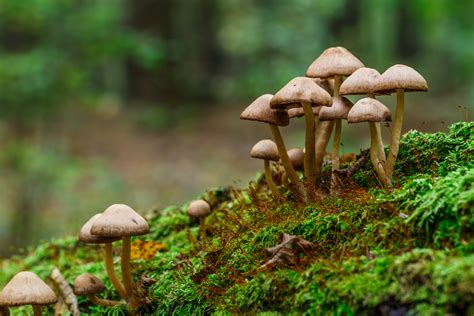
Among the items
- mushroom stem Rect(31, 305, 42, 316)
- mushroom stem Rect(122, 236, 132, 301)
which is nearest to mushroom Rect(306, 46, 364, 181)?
mushroom stem Rect(122, 236, 132, 301)

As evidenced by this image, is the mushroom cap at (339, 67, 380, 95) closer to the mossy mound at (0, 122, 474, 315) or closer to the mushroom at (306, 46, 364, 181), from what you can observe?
the mushroom at (306, 46, 364, 181)

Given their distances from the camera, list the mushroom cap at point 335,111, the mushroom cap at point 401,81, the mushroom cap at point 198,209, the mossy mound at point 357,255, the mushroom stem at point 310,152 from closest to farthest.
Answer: the mossy mound at point 357,255
the mushroom cap at point 401,81
the mushroom cap at point 335,111
the mushroom stem at point 310,152
the mushroom cap at point 198,209

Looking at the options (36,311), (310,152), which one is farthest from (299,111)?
(36,311)

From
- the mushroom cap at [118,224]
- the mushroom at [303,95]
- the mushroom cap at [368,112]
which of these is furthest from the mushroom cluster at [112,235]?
the mushroom cap at [368,112]

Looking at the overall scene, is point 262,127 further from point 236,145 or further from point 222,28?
point 222,28

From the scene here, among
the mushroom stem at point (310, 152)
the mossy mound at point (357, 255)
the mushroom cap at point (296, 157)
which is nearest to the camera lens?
the mossy mound at point (357, 255)

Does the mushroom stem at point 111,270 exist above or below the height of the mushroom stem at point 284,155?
below

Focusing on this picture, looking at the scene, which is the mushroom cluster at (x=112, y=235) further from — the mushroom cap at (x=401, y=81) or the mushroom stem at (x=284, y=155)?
the mushroom cap at (x=401, y=81)
